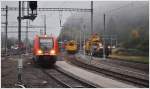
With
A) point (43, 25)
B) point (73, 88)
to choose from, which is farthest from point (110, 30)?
point (73, 88)

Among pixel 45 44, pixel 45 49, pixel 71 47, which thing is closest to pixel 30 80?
pixel 45 49

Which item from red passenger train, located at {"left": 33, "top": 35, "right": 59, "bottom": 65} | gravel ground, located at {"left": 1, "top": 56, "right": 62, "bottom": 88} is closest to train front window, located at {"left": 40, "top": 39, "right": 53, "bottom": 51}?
red passenger train, located at {"left": 33, "top": 35, "right": 59, "bottom": 65}

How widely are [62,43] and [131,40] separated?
16445mm

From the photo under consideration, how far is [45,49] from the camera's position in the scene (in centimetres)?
2175

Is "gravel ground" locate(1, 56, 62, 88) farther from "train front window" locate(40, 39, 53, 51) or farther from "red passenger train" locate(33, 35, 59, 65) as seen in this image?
"train front window" locate(40, 39, 53, 51)

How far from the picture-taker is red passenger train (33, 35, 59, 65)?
21453 mm

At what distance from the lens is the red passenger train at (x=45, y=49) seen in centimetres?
2145

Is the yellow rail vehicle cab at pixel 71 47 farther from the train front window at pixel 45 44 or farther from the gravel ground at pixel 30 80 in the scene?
the gravel ground at pixel 30 80

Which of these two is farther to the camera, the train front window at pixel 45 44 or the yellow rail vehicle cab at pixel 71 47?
the yellow rail vehicle cab at pixel 71 47

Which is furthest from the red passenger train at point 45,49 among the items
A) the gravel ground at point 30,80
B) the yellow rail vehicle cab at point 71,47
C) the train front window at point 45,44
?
the yellow rail vehicle cab at point 71,47

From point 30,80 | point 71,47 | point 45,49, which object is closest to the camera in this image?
point 30,80

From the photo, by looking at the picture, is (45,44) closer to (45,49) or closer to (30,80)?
(45,49)

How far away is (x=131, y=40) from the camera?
35188 millimetres

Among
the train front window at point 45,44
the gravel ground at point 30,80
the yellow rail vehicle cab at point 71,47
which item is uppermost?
the train front window at point 45,44
